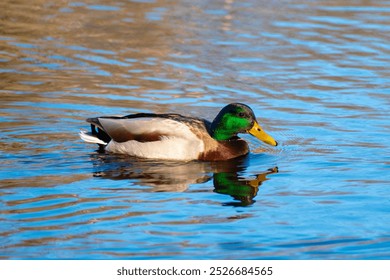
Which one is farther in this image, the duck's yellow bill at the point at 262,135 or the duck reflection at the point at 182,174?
the duck's yellow bill at the point at 262,135

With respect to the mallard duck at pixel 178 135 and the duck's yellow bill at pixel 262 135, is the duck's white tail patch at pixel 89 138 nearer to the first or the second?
the mallard duck at pixel 178 135

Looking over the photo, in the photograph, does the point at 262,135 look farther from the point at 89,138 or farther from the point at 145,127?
the point at 89,138

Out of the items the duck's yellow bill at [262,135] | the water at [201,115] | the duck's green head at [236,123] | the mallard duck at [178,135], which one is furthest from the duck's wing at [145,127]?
the duck's yellow bill at [262,135]

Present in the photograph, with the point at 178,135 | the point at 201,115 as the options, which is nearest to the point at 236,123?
the point at 178,135

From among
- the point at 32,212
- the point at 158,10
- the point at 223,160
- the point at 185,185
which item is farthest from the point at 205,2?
the point at 32,212

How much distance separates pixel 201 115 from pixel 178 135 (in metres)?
2.05

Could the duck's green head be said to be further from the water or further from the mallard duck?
the water

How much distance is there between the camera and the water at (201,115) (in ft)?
27.7

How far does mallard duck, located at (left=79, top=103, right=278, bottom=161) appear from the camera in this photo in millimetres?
11180

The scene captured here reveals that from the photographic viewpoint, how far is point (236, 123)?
11406 millimetres

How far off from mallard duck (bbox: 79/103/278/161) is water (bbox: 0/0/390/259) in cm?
21

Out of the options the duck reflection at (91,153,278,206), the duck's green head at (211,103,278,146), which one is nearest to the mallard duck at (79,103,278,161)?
the duck's green head at (211,103,278,146)
